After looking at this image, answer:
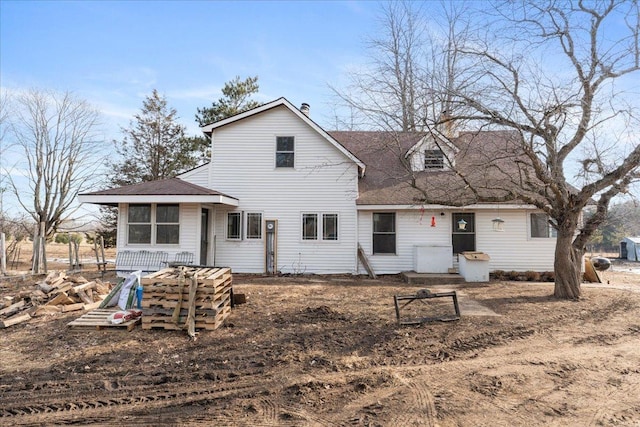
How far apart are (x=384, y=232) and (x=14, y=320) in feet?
35.7

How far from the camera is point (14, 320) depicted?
7.01m

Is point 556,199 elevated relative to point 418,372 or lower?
elevated

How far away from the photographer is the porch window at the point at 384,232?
537 inches

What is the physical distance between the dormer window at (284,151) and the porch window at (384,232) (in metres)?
3.93

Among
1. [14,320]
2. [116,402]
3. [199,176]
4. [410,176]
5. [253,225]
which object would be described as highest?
[199,176]

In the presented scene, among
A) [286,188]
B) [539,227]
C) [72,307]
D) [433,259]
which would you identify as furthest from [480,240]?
[72,307]

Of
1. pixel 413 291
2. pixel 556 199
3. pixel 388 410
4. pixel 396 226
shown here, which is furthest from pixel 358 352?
pixel 396 226

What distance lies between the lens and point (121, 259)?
12.5 m

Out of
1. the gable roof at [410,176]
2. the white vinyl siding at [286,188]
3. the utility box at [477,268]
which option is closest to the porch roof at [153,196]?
the white vinyl siding at [286,188]

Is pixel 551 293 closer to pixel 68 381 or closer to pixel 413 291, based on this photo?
pixel 413 291

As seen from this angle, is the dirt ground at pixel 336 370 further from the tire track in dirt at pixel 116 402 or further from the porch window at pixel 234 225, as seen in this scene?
the porch window at pixel 234 225

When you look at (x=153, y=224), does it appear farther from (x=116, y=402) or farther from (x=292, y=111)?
(x=116, y=402)

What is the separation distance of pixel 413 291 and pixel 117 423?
828 centimetres

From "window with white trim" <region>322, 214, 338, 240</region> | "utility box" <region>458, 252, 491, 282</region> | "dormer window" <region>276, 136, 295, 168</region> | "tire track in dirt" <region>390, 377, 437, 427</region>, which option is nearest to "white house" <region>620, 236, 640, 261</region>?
"utility box" <region>458, 252, 491, 282</region>
